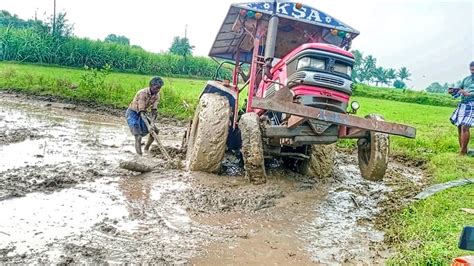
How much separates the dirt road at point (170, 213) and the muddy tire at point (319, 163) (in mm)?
189

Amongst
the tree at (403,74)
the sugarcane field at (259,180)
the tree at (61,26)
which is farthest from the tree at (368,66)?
the sugarcane field at (259,180)

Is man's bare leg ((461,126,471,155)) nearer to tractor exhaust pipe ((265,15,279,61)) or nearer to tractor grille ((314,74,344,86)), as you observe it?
tractor grille ((314,74,344,86))

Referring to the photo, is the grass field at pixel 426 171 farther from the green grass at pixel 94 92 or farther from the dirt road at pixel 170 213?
the dirt road at pixel 170 213

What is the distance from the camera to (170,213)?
15.8 feet

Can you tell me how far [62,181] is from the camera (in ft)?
18.4

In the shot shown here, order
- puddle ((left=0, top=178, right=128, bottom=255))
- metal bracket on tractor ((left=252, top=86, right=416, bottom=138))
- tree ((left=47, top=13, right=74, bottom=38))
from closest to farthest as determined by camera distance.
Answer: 1. puddle ((left=0, top=178, right=128, bottom=255))
2. metal bracket on tractor ((left=252, top=86, right=416, bottom=138))
3. tree ((left=47, top=13, right=74, bottom=38))

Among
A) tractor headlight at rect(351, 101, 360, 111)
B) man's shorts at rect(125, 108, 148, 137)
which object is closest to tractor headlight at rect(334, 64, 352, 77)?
tractor headlight at rect(351, 101, 360, 111)

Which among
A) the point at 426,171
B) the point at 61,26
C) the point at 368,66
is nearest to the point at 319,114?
the point at 426,171

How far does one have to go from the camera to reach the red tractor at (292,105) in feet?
16.9

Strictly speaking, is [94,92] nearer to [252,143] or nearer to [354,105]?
[252,143]

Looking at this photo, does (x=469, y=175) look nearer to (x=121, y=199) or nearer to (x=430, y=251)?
(x=430, y=251)

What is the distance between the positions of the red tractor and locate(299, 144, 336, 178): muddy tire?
2 centimetres

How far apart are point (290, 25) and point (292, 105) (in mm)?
1978

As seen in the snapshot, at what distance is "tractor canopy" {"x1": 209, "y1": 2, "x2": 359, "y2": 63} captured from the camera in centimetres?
591
